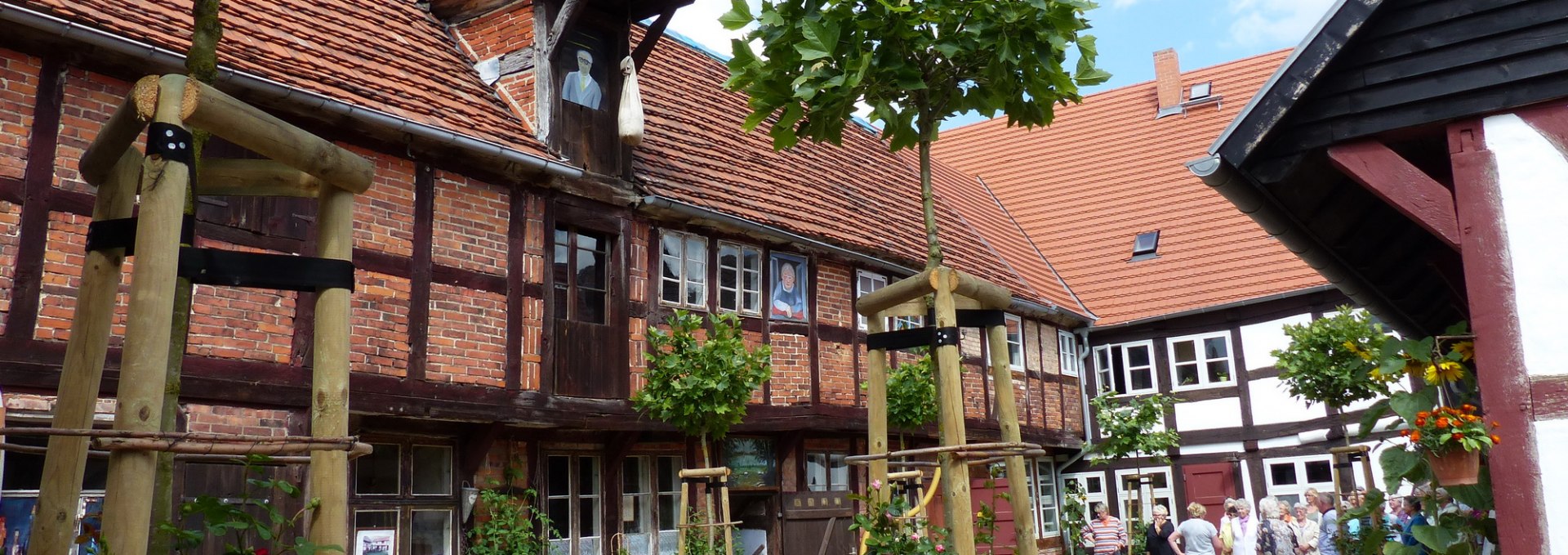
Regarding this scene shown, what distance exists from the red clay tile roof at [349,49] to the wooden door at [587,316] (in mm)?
1126

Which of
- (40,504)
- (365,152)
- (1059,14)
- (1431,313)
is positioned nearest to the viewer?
(40,504)

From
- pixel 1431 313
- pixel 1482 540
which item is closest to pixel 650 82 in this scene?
pixel 1431 313

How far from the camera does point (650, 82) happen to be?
14.6 meters

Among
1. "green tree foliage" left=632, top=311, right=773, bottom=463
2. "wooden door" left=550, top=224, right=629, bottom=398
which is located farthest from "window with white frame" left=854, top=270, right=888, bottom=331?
"wooden door" left=550, top=224, right=629, bottom=398

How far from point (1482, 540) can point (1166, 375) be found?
15259mm

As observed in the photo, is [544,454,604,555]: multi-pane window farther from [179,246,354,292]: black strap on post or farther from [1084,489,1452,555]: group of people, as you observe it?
[179,246,354,292]: black strap on post

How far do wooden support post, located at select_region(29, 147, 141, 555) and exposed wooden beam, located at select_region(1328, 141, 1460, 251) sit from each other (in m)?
5.45

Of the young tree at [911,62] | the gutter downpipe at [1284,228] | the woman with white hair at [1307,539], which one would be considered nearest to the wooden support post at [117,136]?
the young tree at [911,62]

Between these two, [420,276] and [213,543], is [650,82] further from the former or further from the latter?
[213,543]

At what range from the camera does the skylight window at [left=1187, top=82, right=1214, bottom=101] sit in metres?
24.4

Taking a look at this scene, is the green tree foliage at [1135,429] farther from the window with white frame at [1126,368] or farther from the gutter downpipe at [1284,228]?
the gutter downpipe at [1284,228]

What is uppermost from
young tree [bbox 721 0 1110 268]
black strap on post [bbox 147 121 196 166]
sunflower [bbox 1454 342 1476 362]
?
young tree [bbox 721 0 1110 268]

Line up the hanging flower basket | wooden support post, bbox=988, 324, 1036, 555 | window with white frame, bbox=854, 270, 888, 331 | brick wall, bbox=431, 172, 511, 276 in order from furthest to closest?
1. window with white frame, bbox=854, 270, 888, 331
2. brick wall, bbox=431, 172, 511, 276
3. wooden support post, bbox=988, 324, 1036, 555
4. the hanging flower basket

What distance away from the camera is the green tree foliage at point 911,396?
1346 cm
